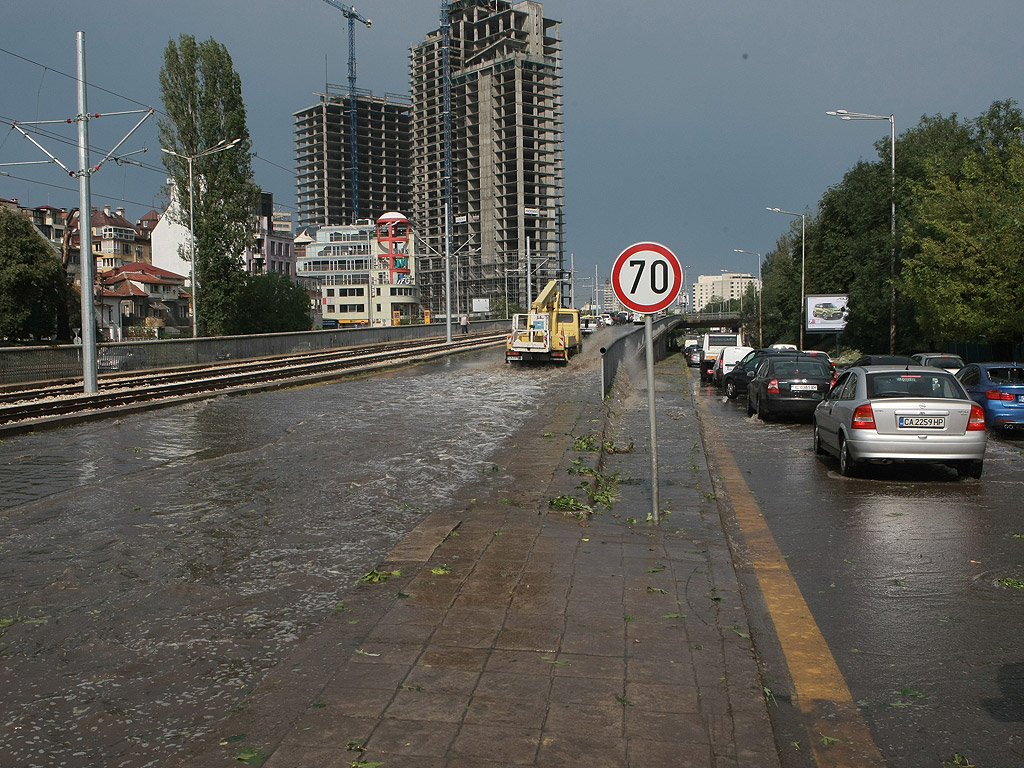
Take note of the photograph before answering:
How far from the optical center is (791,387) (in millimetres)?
18875

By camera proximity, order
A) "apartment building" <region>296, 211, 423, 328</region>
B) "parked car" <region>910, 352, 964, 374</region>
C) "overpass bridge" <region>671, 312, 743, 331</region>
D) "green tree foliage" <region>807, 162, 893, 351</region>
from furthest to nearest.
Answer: "apartment building" <region>296, 211, 423, 328</region> < "overpass bridge" <region>671, 312, 743, 331</region> < "green tree foliage" <region>807, 162, 893, 351</region> < "parked car" <region>910, 352, 964, 374</region>

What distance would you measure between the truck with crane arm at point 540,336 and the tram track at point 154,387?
13.5 feet

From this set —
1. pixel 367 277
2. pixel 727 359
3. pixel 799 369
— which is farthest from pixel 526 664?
pixel 367 277

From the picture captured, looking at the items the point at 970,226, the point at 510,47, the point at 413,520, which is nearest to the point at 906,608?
the point at 413,520

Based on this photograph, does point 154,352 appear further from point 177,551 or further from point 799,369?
point 177,551

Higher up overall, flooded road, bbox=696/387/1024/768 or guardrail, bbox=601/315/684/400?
guardrail, bbox=601/315/684/400

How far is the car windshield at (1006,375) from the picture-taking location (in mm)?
17386

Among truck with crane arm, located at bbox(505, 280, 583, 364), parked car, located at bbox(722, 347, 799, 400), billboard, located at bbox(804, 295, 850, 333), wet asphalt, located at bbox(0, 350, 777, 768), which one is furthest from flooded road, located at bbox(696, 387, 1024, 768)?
billboard, located at bbox(804, 295, 850, 333)

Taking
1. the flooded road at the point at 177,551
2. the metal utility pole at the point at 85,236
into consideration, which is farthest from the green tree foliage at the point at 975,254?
the metal utility pole at the point at 85,236

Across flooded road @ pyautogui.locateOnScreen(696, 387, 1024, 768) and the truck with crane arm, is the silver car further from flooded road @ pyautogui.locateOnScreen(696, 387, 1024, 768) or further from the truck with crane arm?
the truck with crane arm

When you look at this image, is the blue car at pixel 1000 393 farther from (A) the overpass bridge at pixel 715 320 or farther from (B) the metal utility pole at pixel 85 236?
(A) the overpass bridge at pixel 715 320

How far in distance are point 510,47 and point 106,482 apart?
18446 centimetres

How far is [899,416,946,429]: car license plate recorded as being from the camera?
11.4m

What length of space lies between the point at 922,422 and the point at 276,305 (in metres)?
68.0
